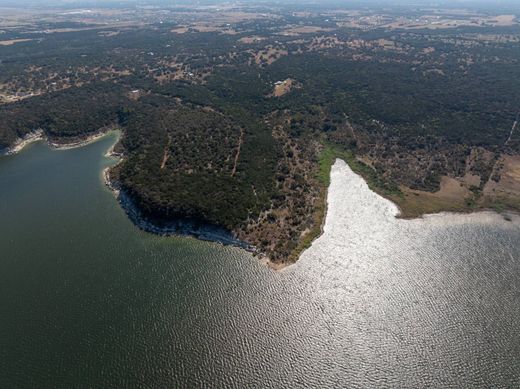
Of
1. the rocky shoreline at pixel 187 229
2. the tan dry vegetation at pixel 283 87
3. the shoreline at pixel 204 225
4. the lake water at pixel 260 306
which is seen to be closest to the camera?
the lake water at pixel 260 306

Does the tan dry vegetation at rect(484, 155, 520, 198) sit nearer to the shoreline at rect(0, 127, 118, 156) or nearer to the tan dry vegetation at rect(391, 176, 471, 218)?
the tan dry vegetation at rect(391, 176, 471, 218)

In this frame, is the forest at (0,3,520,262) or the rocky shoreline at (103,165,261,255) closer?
the rocky shoreline at (103,165,261,255)

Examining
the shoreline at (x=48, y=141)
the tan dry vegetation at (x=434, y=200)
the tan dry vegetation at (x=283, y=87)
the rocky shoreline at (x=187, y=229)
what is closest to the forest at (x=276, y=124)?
the tan dry vegetation at (x=434, y=200)

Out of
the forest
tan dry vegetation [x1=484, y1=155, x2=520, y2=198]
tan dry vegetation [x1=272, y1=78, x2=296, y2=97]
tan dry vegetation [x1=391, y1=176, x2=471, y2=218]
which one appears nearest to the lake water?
tan dry vegetation [x1=391, y1=176, x2=471, y2=218]

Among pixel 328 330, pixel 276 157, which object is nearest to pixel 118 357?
pixel 328 330

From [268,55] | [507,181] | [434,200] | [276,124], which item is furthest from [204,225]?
A: [268,55]

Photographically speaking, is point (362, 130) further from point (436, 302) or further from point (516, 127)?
point (436, 302)

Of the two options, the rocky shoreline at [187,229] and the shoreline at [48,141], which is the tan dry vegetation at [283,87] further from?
the rocky shoreline at [187,229]

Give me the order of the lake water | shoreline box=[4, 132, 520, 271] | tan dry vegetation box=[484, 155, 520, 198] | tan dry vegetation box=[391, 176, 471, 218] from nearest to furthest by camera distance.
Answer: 1. the lake water
2. shoreline box=[4, 132, 520, 271]
3. tan dry vegetation box=[391, 176, 471, 218]
4. tan dry vegetation box=[484, 155, 520, 198]
